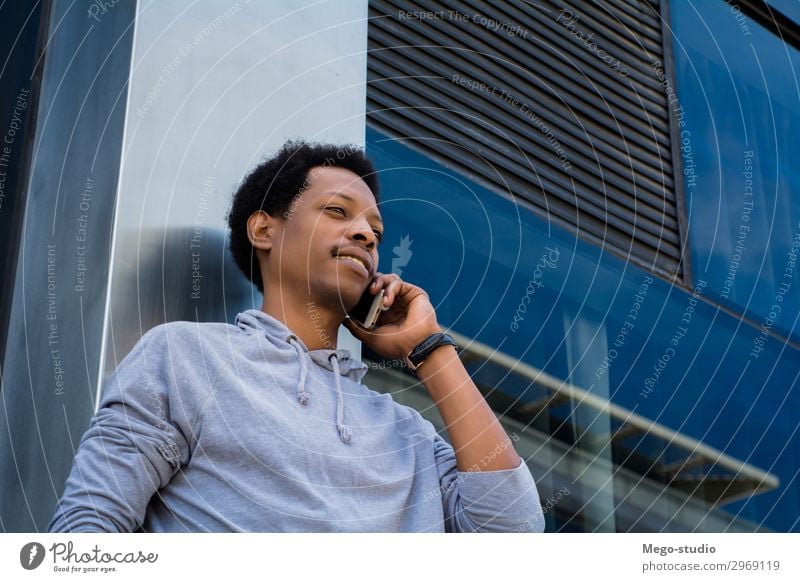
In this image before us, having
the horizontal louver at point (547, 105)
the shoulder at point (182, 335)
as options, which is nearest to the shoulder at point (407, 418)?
the shoulder at point (182, 335)

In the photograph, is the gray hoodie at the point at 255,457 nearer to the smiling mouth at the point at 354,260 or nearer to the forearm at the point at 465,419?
the forearm at the point at 465,419

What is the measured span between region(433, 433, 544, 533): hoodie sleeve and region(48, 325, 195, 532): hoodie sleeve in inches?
13.4

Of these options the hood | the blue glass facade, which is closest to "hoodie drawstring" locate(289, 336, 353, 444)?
the hood

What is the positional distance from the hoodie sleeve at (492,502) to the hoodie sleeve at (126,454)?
0.34 meters

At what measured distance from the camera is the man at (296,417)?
4.19ft

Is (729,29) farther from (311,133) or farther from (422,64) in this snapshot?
(311,133)

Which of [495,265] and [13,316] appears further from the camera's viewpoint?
[495,265]

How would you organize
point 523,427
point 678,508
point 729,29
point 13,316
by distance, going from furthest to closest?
1. point 729,29
2. point 678,508
3. point 523,427
4. point 13,316

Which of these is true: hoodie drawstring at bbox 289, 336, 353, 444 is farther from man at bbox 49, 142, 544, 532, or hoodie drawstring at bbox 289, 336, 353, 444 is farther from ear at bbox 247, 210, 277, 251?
ear at bbox 247, 210, 277, 251

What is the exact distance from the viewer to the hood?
4.64 feet

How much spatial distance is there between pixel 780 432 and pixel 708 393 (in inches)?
7.5

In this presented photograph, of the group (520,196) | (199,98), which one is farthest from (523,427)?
(199,98)

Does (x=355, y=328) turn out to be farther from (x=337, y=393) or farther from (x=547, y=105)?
(x=547, y=105)

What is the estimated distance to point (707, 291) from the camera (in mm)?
2309
